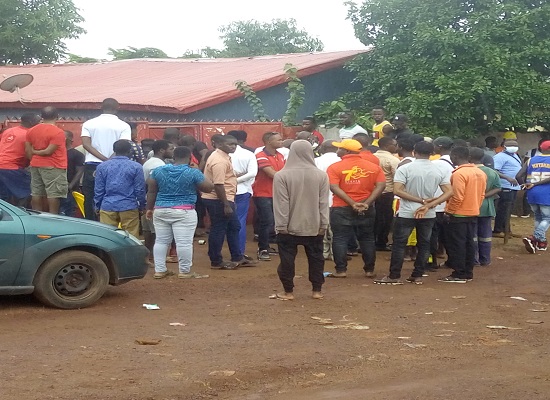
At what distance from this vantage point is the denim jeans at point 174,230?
1052 cm

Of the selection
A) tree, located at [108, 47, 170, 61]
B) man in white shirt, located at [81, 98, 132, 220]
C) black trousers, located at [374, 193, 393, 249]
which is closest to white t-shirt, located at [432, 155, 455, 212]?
black trousers, located at [374, 193, 393, 249]

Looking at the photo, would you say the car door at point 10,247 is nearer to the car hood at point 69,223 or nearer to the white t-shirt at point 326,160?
the car hood at point 69,223

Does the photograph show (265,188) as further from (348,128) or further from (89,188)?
(348,128)

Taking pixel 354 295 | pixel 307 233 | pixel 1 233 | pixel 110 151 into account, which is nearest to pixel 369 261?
pixel 354 295

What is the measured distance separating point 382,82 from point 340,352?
42.2 feet

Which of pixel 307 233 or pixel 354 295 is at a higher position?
pixel 307 233

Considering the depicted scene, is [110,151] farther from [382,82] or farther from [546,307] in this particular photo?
[382,82]

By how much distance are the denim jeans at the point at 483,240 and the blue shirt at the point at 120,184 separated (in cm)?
461

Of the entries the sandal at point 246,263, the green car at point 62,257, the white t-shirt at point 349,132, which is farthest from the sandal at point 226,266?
the white t-shirt at point 349,132

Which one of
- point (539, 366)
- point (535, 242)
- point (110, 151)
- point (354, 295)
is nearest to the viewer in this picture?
point (539, 366)

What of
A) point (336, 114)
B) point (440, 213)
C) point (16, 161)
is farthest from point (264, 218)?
point (336, 114)

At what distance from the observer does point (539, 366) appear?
23.5 ft

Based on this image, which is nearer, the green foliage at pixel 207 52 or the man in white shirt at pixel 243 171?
the man in white shirt at pixel 243 171

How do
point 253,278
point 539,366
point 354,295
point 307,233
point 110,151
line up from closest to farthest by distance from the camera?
1. point 539,366
2. point 307,233
3. point 354,295
4. point 253,278
5. point 110,151
